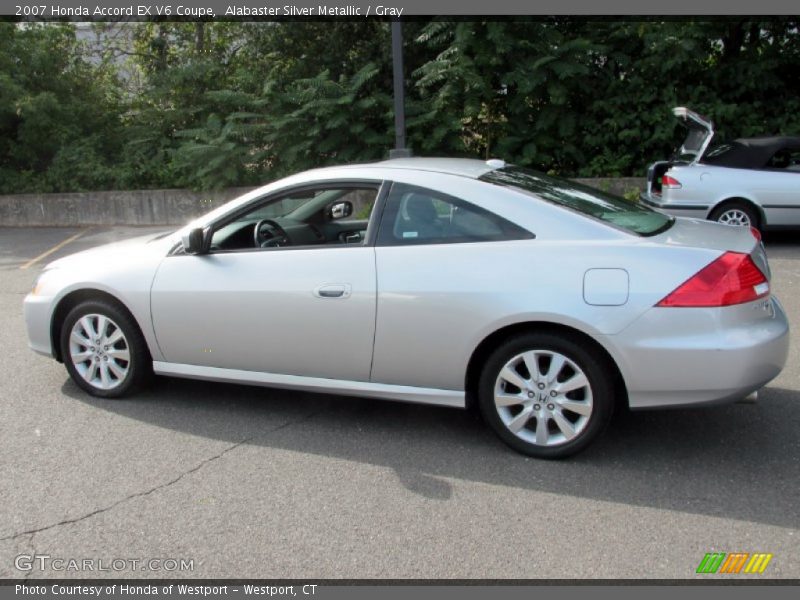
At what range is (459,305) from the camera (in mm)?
4000

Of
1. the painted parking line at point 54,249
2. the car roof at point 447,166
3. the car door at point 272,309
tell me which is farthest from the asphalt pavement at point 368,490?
the painted parking line at point 54,249

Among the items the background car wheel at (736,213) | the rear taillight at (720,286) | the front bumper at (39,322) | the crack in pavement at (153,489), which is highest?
the rear taillight at (720,286)

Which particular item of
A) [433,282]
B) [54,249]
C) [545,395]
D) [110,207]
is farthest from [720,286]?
[110,207]

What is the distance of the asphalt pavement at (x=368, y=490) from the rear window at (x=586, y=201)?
1146mm

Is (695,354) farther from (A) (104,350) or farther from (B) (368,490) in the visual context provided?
(A) (104,350)

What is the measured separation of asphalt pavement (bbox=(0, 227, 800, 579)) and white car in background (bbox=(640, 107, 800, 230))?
509 centimetres

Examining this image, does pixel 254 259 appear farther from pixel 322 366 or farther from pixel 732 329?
pixel 732 329

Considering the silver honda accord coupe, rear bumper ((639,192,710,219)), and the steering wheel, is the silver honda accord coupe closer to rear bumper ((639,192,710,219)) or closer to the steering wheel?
the steering wheel

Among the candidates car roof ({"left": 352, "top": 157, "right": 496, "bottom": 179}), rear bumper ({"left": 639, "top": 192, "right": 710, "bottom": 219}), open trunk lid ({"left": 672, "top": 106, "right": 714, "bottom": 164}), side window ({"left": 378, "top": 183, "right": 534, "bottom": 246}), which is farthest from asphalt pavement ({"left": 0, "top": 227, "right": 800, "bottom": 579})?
open trunk lid ({"left": 672, "top": 106, "right": 714, "bottom": 164})

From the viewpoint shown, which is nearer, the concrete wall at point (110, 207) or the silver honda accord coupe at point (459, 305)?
the silver honda accord coupe at point (459, 305)

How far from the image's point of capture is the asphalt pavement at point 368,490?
Answer: 10.5 ft

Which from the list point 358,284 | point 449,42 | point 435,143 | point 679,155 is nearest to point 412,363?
point 358,284

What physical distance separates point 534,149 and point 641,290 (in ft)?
30.2

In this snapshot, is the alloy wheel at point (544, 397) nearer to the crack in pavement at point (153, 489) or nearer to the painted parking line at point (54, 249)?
the crack in pavement at point (153, 489)
